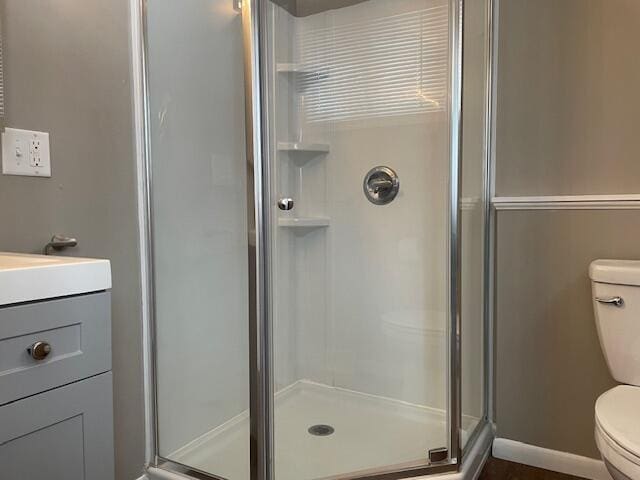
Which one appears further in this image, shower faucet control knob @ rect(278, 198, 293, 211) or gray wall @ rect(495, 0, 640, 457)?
shower faucet control knob @ rect(278, 198, 293, 211)

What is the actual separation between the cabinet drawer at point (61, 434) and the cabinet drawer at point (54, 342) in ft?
0.07

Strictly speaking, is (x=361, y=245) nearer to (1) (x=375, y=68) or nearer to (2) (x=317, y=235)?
(2) (x=317, y=235)

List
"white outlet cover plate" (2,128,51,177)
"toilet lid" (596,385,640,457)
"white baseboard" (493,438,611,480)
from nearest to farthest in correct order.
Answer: "toilet lid" (596,385,640,457) < "white outlet cover plate" (2,128,51,177) < "white baseboard" (493,438,611,480)

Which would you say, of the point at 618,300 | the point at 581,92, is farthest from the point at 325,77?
the point at 618,300

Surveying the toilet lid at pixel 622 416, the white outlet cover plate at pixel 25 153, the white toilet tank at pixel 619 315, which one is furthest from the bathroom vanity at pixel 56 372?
the white toilet tank at pixel 619 315

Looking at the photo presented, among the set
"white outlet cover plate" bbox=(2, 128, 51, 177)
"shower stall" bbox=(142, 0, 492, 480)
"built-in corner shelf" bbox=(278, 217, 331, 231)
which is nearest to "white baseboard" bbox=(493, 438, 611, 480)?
"shower stall" bbox=(142, 0, 492, 480)

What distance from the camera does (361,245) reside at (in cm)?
215

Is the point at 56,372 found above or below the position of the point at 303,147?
below

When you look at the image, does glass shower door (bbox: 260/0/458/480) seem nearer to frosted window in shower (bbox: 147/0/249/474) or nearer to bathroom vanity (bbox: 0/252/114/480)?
frosted window in shower (bbox: 147/0/249/474)

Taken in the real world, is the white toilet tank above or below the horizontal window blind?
below

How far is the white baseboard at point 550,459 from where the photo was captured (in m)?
1.67

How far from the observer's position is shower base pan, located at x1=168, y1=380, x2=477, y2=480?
1602mm

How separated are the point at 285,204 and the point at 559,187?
3.19ft

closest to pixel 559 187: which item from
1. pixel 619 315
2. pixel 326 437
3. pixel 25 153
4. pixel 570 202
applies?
pixel 570 202
